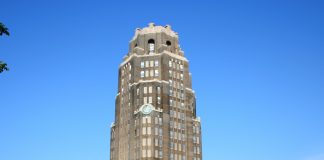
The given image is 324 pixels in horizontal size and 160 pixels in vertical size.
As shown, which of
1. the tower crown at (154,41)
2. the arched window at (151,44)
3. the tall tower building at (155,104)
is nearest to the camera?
the tall tower building at (155,104)

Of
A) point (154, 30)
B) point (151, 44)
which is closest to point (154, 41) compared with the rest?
point (151, 44)

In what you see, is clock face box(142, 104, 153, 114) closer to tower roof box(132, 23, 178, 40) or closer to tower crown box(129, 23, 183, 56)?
tower crown box(129, 23, 183, 56)

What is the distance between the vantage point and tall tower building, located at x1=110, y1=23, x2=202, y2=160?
148 metres

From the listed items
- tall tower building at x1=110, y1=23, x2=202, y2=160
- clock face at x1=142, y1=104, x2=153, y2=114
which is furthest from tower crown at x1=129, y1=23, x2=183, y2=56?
clock face at x1=142, y1=104, x2=153, y2=114

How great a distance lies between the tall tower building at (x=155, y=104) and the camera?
147500mm

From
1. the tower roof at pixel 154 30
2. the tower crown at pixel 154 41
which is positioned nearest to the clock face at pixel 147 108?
the tower crown at pixel 154 41

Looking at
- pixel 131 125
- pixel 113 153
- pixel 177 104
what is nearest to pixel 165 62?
pixel 177 104

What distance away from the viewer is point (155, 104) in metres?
152

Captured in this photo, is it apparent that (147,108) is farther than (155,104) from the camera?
No

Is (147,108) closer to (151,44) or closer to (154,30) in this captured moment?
(151,44)

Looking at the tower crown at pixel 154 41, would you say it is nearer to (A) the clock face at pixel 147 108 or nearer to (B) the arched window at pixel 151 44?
(B) the arched window at pixel 151 44

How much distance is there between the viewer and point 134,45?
17288 cm

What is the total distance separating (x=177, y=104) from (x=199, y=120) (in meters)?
10.1

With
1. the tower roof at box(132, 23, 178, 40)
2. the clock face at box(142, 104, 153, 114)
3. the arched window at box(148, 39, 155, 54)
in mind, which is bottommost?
the clock face at box(142, 104, 153, 114)
